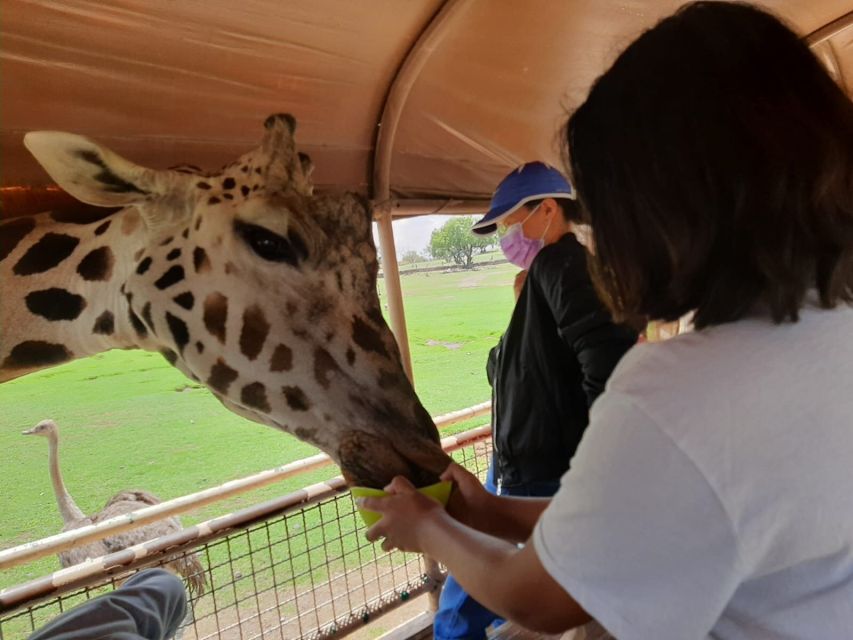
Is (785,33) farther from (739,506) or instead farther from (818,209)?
(739,506)

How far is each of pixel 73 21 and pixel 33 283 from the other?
1.95ft

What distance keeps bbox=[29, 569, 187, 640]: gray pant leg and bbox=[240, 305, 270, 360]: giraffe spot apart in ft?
1.89

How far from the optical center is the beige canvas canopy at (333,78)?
1.43 metres

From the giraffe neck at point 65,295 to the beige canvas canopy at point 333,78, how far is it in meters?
0.24

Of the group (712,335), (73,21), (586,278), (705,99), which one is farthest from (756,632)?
(73,21)

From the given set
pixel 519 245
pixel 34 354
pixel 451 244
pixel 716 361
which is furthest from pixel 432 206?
pixel 451 244

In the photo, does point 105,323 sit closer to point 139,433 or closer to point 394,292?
point 394,292

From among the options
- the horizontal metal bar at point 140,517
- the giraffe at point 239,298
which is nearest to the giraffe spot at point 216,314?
the giraffe at point 239,298

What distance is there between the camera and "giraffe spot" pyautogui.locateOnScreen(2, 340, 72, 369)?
55.7 inches

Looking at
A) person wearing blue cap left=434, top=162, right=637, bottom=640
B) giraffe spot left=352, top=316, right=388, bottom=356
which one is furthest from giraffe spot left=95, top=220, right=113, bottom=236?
person wearing blue cap left=434, top=162, right=637, bottom=640

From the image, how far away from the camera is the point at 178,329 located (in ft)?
4.39

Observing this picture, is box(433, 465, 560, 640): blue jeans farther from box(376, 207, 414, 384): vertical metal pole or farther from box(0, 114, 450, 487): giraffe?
box(0, 114, 450, 487): giraffe

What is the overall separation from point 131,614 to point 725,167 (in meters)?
1.34

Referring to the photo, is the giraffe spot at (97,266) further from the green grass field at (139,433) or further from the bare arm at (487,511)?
the green grass field at (139,433)
